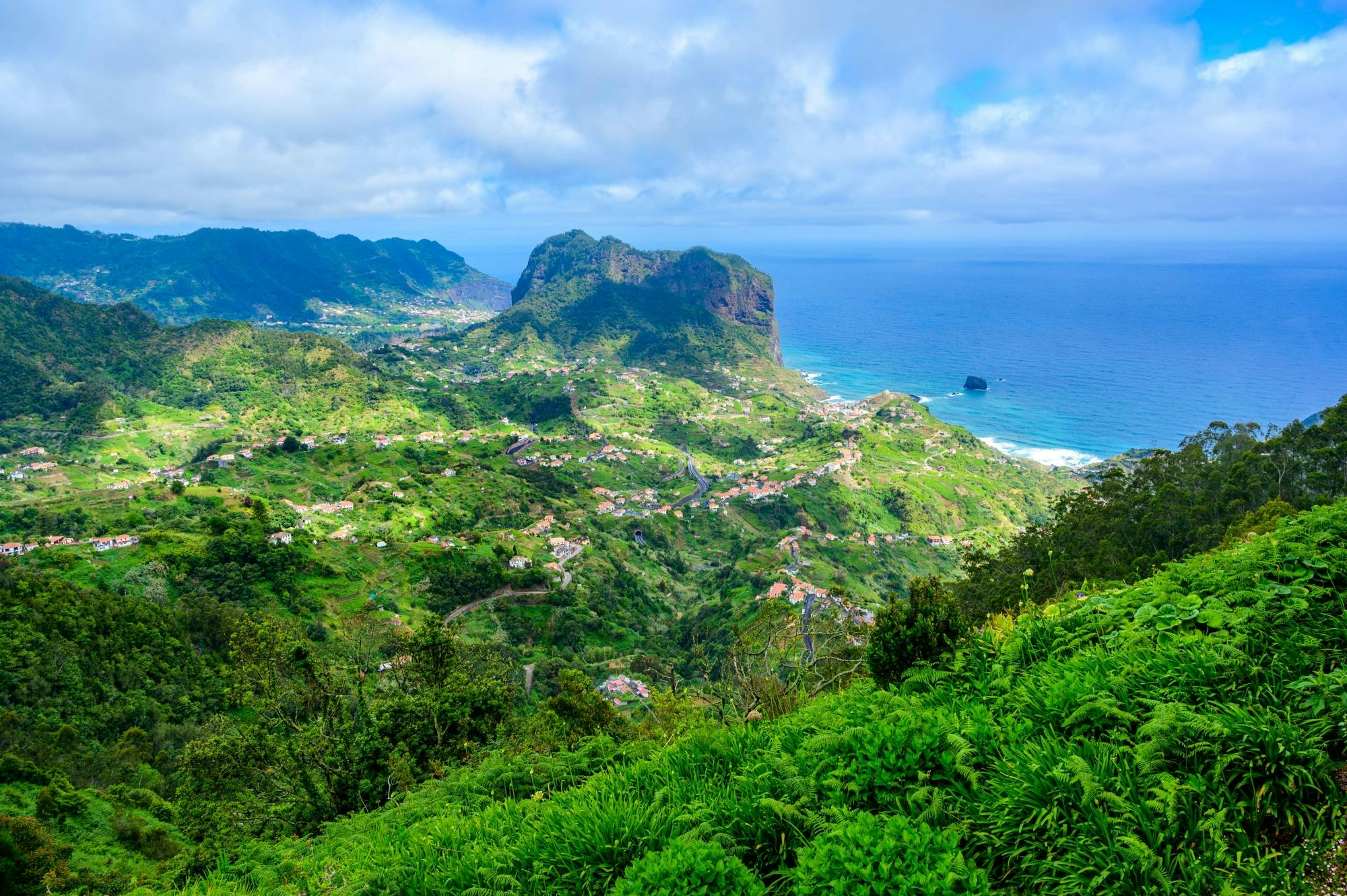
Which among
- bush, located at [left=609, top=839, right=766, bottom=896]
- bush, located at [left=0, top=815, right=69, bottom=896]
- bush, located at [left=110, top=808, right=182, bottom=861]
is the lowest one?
bush, located at [left=110, top=808, right=182, bottom=861]

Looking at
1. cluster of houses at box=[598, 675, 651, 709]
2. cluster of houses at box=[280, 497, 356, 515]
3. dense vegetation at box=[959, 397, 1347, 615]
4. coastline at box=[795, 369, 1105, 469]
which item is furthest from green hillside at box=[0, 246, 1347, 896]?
coastline at box=[795, 369, 1105, 469]

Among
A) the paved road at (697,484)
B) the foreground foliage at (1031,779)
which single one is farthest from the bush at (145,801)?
the paved road at (697,484)

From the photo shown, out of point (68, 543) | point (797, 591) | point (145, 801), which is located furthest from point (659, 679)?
point (68, 543)

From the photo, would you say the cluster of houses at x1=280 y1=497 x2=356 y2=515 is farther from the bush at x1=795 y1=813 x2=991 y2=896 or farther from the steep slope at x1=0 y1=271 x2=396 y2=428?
the bush at x1=795 y1=813 x2=991 y2=896

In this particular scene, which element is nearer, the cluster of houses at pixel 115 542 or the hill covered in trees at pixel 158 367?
the cluster of houses at pixel 115 542

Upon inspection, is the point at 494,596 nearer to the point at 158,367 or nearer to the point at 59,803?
the point at 59,803

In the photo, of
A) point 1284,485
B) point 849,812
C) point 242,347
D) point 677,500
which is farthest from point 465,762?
point 242,347

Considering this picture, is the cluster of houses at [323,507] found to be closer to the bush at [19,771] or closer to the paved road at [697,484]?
the paved road at [697,484]
